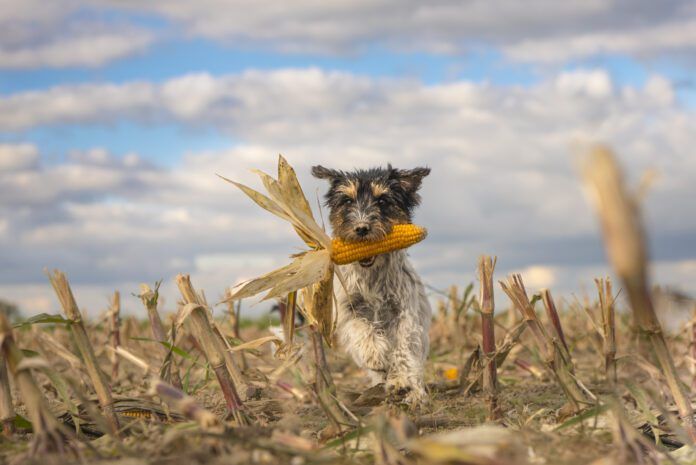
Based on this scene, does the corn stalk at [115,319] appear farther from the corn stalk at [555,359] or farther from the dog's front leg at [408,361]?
the corn stalk at [555,359]

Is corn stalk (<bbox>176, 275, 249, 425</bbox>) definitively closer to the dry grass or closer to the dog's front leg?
the dry grass

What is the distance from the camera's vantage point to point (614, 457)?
4090 millimetres

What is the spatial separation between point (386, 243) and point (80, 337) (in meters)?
3.60

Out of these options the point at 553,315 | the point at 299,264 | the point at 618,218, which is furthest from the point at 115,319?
the point at 618,218

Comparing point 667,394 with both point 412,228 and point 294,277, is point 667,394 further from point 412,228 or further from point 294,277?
point 294,277

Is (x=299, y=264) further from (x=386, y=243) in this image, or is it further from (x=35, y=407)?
(x=35, y=407)

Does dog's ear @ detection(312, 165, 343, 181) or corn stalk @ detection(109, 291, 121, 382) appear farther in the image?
corn stalk @ detection(109, 291, 121, 382)

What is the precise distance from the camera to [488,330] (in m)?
6.08

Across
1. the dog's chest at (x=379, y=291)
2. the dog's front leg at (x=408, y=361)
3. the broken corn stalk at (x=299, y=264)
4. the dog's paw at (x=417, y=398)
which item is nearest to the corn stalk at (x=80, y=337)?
the broken corn stalk at (x=299, y=264)

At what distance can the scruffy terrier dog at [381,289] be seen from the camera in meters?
7.65

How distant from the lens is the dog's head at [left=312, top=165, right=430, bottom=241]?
25.3 ft

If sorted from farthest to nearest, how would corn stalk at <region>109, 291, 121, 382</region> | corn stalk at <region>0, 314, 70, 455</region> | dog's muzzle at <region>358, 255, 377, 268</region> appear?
corn stalk at <region>109, 291, 121, 382</region>
dog's muzzle at <region>358, 255, 377, 268</region>
corn stalk at <region>0, 314, 70, 455</region>

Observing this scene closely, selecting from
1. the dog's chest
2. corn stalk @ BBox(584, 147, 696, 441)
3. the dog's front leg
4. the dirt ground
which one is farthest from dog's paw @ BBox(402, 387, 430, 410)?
corn stalk @ BBox(584, 147, 696, 441)

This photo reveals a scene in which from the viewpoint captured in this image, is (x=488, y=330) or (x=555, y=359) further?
(x=488, y=330)
